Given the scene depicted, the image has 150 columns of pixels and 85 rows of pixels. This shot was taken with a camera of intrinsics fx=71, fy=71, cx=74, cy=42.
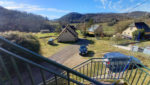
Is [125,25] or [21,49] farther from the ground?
[125,25]

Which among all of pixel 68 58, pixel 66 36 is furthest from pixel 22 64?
pixel 66 36

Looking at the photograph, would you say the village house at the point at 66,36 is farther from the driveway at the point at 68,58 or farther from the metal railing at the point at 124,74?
the metal railing at the point at 124,74

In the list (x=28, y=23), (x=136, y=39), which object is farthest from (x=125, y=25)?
(x=28, y=23)

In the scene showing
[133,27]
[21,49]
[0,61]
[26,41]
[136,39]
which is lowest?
[136,39]

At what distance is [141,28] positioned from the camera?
18875 millimetres

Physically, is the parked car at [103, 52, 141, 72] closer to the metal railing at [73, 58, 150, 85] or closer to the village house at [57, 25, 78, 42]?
the metal railing at [73, 58, 150, 85]

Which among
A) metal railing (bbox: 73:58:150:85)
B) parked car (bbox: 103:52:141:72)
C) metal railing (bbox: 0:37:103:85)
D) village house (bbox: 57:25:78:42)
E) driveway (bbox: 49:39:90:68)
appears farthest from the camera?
village house (bbox: 57:25:78:42)

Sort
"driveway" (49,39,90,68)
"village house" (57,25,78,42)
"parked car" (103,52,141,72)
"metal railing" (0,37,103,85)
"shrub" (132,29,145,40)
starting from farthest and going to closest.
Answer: "shrub" (132,29,145,40), "village house" (57,25,78,42), "driveway" (49,39,90,68), "parked car" (103,52,141,72), "metal railing" (0,37,103,85)

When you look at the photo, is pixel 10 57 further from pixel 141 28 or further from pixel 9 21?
pixel 9 21

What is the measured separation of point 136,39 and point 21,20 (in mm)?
46611

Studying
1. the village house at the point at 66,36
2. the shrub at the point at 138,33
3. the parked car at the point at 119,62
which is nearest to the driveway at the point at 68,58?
the parked car at the point at 119,62

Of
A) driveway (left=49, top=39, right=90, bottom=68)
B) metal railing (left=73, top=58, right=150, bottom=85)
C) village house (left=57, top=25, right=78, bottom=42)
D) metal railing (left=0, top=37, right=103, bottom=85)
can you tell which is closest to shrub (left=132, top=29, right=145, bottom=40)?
village house (left=57, top=25, right=78, bottom=42)

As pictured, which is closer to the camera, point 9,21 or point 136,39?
point 136,39

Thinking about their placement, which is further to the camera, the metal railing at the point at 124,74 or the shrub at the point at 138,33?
the shrub at the point at 138,33
